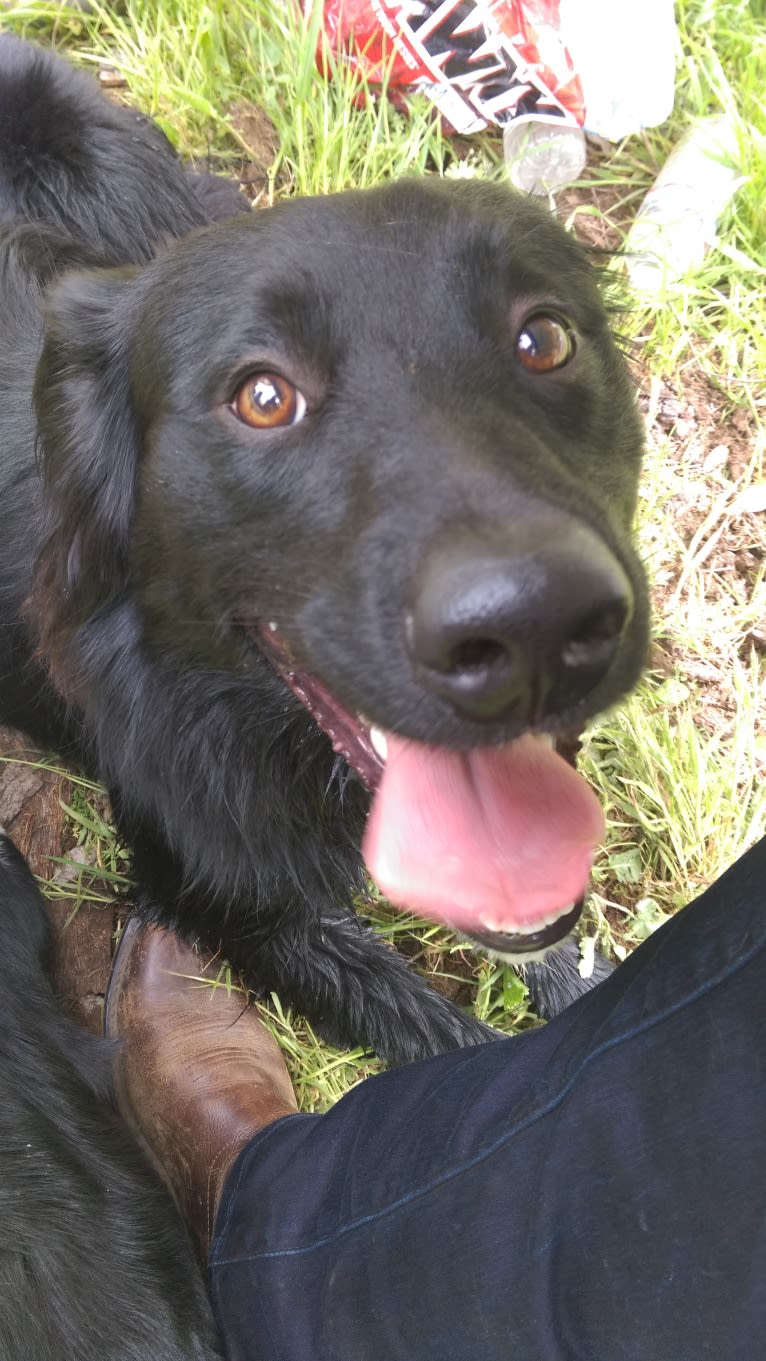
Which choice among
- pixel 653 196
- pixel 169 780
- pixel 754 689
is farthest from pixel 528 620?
pixel 653 196

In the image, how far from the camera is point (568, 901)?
140cm

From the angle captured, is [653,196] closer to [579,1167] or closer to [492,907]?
[492,907]

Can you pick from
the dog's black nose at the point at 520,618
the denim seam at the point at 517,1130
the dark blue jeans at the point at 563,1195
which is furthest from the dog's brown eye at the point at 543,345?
the denim seam at the point at 517,1130

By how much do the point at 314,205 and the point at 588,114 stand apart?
1.97m

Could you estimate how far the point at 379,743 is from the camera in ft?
5.03

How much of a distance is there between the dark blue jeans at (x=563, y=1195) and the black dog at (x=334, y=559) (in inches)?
8.8

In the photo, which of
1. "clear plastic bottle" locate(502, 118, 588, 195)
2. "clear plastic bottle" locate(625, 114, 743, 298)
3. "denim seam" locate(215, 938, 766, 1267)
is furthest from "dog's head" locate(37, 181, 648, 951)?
"clear plastic bottle" locate(502, 118, 588, 195)

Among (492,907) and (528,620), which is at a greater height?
(528,620)

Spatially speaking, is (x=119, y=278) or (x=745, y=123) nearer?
(x=119, y=278)

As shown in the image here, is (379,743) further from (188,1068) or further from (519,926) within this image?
(188,1068)

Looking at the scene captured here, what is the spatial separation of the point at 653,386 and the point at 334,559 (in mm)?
1925

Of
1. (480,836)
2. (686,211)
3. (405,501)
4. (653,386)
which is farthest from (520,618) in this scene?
(686,211)

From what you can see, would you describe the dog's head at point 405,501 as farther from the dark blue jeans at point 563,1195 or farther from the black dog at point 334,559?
the dark blue jeans at point 563,1195

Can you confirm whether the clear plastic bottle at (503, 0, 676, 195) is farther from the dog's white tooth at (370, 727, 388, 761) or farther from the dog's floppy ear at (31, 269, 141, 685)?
the dog's white tooth at (370, 727, 388, 761)
